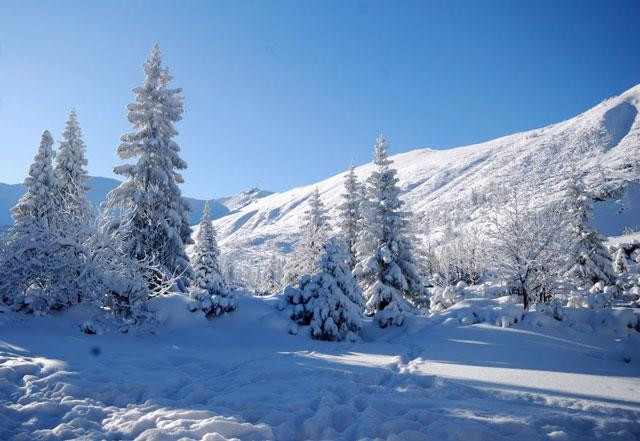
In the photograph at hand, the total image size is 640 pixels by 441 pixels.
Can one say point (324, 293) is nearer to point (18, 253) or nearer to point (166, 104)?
point (18, 253)

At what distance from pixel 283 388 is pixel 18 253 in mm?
8864

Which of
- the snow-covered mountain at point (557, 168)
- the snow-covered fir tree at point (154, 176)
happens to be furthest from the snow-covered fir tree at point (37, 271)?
the snow-covered mountain at point (557, 168)

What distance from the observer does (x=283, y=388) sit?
225 inches

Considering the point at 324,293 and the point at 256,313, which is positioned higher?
the point at 324,293

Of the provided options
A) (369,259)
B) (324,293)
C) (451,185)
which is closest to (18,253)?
(324,293)

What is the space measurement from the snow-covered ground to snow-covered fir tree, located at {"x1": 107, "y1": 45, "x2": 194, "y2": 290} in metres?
6.69

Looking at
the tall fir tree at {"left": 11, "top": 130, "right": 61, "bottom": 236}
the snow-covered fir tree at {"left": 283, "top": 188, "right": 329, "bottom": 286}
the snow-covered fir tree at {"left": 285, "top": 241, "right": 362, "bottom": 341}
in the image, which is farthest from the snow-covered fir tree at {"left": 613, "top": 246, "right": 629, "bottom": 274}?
the tall fir tree at {"left": 11, "top": 130, "right": 61, "bottom": 236}

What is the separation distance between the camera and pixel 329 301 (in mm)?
11695

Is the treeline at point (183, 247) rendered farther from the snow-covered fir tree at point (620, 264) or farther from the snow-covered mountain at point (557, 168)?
the snow-covered mountain at point (557, 168)

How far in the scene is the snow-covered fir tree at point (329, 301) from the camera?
11.4m

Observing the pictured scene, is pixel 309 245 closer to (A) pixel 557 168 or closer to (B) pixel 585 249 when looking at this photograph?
(B) pixel 585 249

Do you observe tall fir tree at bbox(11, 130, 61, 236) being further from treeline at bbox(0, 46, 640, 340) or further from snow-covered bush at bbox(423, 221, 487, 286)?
A: snow-covered bush at bbox(423, 221, 487, 286)

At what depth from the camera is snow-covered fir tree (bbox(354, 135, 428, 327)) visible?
1975 centimetres

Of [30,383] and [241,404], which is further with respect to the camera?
[30,383]
